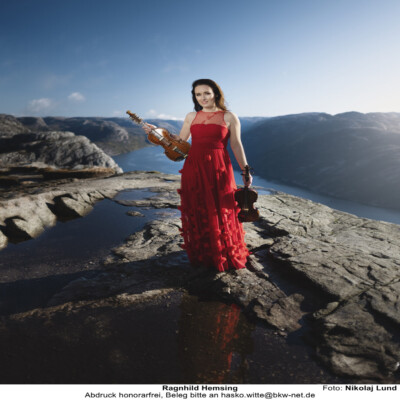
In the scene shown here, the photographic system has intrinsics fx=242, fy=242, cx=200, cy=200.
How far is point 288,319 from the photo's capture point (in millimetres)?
2268

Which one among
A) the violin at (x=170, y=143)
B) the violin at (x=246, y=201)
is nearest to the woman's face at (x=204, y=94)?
the violin at (x=170, y=143)

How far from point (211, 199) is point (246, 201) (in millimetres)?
434

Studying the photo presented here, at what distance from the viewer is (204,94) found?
2744 millimetres

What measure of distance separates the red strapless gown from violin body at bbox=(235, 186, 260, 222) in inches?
2.6

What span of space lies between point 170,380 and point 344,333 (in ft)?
4.72

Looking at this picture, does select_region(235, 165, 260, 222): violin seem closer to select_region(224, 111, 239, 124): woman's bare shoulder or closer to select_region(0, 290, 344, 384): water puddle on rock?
select_region(224, 111, 239, 124): woman's bare shoulder

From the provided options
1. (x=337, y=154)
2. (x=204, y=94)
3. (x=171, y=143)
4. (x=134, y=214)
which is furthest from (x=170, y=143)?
(x=337, y=154)

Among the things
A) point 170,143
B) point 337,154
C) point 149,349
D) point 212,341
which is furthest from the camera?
point 337,154

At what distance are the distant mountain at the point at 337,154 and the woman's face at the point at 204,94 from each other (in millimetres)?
72046

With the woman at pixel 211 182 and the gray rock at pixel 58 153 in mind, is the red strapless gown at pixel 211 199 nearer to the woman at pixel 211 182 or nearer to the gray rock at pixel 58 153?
the woman at pixel 211 182

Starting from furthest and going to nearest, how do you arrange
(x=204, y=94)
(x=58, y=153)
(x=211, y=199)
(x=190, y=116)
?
(x=58, y=153), (x=190, y=116), (x=211, y=199), (x=204, y=94)

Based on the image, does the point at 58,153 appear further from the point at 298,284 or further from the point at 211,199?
the point at 298,284

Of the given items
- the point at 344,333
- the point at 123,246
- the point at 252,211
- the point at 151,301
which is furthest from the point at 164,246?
the point at 344,333

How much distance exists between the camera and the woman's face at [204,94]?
2738 mm
